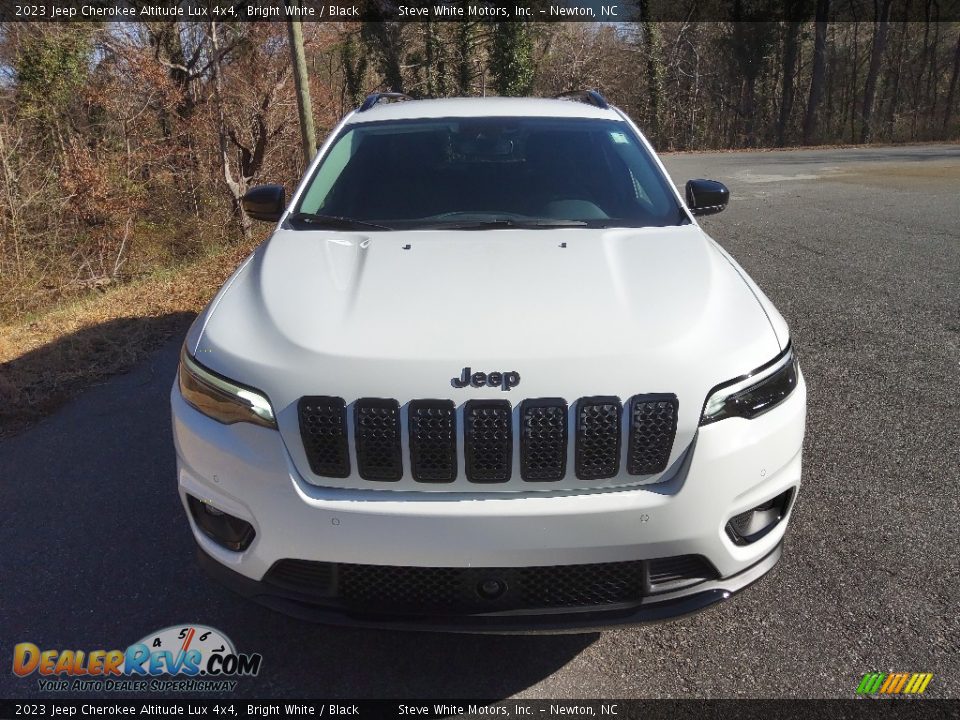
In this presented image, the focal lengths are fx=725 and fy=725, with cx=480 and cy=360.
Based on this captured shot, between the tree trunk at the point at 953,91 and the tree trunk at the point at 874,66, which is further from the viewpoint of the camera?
the tree trunk at the point at 874,66

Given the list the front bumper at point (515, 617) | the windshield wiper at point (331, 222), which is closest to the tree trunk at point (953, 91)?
the windshield wiper at point (331, 222)

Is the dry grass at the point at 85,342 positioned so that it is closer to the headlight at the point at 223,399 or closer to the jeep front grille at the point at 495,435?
the headlight at the point at 223,399

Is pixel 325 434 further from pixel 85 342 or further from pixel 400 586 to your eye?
pixel 85 342

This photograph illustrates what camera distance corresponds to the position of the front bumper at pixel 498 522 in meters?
1.98

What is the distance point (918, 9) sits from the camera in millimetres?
37062

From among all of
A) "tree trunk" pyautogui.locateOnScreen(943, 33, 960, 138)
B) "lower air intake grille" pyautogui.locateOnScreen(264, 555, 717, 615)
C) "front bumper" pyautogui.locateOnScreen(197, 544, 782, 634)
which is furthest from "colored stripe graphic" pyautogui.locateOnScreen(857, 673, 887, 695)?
"tree trunk" pyautogui.locateOnScreen(943, 33, 960, 138)

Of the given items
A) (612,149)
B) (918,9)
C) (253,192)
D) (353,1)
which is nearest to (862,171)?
(612,149)

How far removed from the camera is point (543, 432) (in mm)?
2010

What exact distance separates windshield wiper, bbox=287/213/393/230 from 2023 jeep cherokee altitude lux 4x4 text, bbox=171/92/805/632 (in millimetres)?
799

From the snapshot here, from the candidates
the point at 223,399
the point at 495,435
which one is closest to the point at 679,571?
the point at 495,435

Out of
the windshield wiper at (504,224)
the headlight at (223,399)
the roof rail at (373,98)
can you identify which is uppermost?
the roof rail at (373,98)

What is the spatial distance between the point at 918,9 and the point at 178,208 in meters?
38.2

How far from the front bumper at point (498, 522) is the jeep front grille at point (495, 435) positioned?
7 centimetres

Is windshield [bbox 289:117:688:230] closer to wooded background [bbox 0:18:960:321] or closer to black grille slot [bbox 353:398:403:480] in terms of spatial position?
black grille slot [bbox 353:398:403:480]
